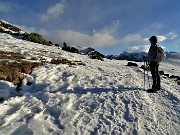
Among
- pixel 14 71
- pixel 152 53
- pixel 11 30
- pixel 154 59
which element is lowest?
pixel 14 71

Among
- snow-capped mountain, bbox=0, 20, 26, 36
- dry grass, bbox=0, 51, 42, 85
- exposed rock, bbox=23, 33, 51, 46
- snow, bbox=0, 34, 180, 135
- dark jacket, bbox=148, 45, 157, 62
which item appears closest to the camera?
snow, bbox=0, 34, 180, 135

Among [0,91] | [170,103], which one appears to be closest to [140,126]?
[170,103]

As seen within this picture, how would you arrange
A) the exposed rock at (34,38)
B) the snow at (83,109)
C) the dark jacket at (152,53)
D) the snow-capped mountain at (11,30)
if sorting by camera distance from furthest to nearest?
the snow-capped mountain at (11,30)
the exposed rock at (34,38)
the dark jacket at (152,53)
the snow at (83,109)

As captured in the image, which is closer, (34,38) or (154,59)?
(154,59)

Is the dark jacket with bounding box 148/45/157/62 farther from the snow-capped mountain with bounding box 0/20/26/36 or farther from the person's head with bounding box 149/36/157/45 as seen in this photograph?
the snow-capped mountain with bounding box 0/20/26/36

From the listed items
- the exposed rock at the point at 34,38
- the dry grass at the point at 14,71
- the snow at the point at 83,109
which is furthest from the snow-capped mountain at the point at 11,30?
the snow at the point at 83,109

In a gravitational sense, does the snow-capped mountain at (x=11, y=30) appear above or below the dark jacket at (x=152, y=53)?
above

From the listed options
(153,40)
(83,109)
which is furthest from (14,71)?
(153,40)

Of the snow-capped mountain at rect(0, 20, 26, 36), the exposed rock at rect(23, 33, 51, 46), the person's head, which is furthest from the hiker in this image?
the snow-capped mountain at rect(0, 20, 26, 36)

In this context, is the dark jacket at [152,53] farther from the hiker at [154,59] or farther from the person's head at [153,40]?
the person's head at [153,40]

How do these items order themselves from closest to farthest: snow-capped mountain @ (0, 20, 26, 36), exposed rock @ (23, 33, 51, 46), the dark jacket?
the dark jacket
exposed rock @ (23, 33, 51, 46)
snow-capped mountain @ (0, 20, 26, 36)

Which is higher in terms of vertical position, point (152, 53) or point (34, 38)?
point (34, 38)

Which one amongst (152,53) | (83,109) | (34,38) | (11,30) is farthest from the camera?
(11,30)

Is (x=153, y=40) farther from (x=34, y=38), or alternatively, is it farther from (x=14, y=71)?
(x=34, y=38)
